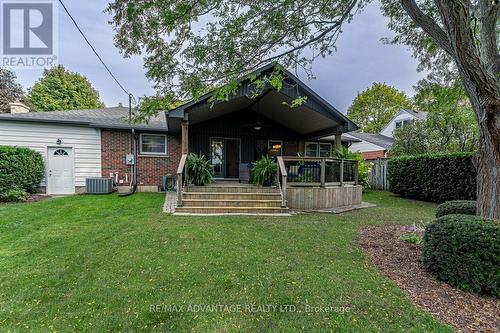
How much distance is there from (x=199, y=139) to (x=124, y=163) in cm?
340

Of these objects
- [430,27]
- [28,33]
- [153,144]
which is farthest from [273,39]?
[153,144]

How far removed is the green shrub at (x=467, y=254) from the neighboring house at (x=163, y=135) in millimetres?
6456

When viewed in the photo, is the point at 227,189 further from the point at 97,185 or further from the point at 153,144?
the point at 97,185

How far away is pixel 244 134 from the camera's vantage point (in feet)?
40.5

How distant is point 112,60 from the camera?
9.38m

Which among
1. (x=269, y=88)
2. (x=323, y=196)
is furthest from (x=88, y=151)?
(x=323, y=196)

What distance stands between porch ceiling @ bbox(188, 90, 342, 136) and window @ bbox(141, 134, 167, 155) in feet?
5.97

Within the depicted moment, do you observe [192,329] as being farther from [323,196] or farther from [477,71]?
[323,196]

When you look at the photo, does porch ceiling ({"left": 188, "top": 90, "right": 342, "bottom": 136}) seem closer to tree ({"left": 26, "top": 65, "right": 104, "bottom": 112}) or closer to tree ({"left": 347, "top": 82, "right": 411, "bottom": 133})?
tree ({"left": 26, "top": 65, "right": 104, "bottom": 112})

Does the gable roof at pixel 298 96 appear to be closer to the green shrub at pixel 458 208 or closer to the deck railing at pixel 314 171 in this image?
the deck railing at pixel 314 171

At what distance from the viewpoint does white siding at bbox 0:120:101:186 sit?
9.86m

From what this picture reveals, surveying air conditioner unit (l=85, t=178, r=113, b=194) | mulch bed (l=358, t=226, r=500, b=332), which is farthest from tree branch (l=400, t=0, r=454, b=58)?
air conditioner unit (l=85, t=178, r=113, b=194)

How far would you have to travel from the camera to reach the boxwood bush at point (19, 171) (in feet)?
27.6

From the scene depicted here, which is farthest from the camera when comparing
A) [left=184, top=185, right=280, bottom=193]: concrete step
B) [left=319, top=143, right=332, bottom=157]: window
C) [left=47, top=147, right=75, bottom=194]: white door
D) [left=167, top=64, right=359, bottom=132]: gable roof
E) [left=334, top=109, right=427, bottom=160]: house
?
[left=334, top=109, right=427, bottom=160]: house
